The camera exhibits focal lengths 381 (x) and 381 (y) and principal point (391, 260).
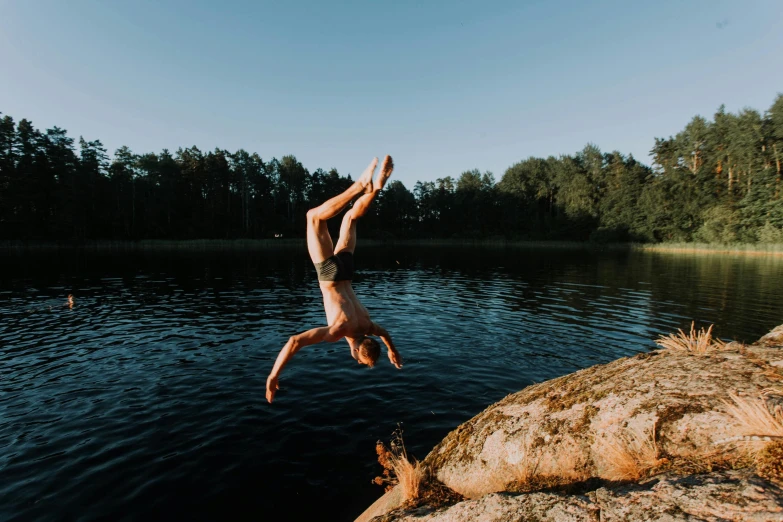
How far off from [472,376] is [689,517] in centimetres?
814

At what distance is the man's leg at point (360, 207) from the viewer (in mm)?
5406

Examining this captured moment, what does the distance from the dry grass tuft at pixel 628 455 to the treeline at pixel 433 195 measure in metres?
80.6

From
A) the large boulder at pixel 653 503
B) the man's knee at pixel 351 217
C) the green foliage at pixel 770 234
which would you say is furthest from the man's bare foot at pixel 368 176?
the green foliage at pixel 770 234

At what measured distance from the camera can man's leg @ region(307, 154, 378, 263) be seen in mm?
5488

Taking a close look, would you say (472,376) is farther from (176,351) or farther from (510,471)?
(176,351)

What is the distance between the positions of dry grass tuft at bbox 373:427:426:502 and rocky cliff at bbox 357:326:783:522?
0.34 ft

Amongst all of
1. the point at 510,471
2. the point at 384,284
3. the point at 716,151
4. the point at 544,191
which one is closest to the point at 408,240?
the point at 544,191

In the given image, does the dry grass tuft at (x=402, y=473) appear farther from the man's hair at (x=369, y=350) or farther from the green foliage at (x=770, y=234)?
the green foliage at (x=770, y=234)

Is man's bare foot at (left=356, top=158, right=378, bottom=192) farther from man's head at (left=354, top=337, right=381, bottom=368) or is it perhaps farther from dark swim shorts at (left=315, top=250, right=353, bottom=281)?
man's head at (left=354, top=337, right=381, bottom=368)

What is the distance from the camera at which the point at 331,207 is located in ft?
18.3

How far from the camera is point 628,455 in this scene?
3797 mm

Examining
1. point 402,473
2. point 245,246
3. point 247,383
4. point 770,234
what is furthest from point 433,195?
point 402,473

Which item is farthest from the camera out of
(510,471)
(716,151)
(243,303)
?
(716,151)

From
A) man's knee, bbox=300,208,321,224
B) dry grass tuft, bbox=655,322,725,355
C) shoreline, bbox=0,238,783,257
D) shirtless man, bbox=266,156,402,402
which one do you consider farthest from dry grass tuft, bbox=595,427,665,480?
shoreline, bbox=0,238,783,257
